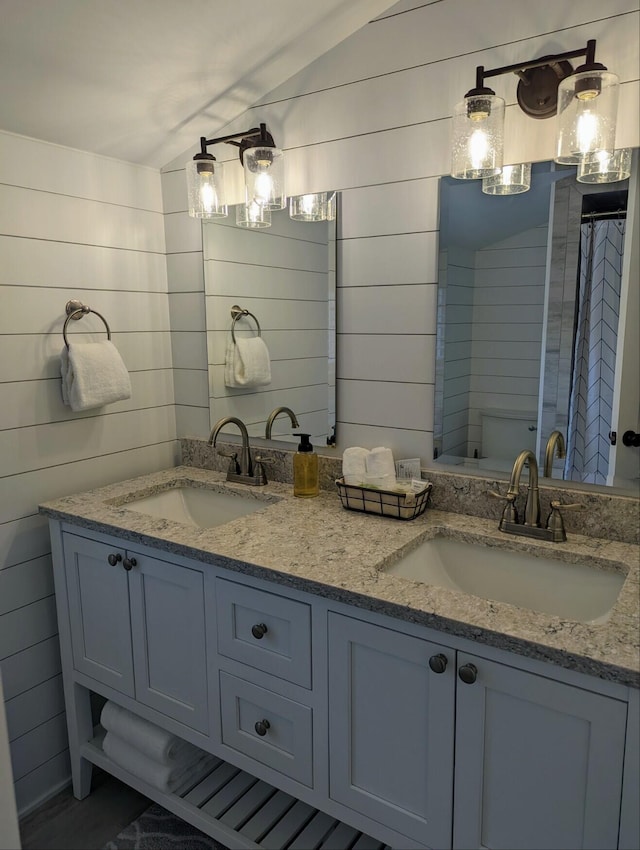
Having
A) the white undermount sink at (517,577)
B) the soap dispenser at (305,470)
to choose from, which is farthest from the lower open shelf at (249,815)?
the soap dispenser at (305,470)

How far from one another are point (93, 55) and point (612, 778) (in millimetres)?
1873

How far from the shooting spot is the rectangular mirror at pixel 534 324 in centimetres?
137

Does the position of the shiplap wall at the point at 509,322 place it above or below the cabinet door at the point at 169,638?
above

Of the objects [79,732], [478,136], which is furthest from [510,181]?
[79,732]

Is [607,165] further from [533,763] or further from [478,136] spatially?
[533,763]

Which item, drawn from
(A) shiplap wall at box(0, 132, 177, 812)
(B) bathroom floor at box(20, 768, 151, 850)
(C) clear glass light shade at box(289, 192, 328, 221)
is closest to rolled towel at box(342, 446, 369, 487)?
(C) clear glass light shade at box(289, 192, 328, 221)

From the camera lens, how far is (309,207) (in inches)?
69.1

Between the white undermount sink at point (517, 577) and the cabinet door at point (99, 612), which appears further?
the cabinet door at point (99, 612)

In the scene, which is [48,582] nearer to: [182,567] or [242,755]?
[182,567]

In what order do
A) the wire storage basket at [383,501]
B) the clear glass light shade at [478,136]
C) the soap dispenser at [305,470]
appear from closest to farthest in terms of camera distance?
the clear glass light shade at [478,136]
the wire storage basket at [383,501]
the soap dispenser at [305,470]

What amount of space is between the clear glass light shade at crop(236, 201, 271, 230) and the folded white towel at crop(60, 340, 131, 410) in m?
0.58

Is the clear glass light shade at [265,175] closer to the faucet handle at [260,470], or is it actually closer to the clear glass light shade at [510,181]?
the clear glass light shade at [510,181]

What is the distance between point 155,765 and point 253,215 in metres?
1.65

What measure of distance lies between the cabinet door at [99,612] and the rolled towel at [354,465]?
66 centimetres
